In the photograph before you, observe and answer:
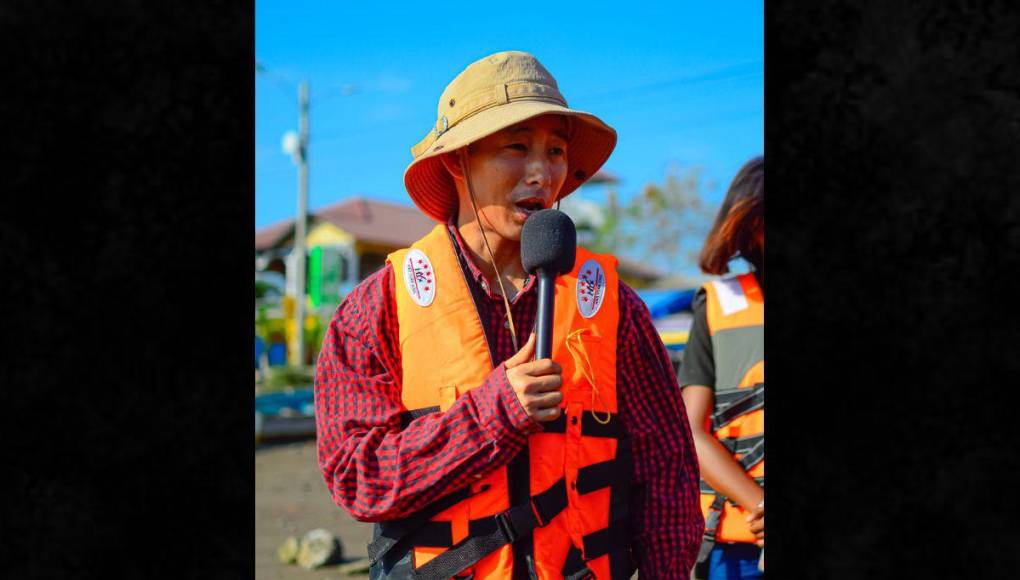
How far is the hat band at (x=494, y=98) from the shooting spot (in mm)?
2369

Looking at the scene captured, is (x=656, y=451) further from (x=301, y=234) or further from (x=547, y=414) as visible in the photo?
(x=301, y=234)

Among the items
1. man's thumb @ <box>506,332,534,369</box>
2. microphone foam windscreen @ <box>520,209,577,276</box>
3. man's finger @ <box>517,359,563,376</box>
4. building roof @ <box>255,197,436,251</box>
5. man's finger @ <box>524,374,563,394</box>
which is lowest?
man's finger @ <box>524,374,563,394</box>

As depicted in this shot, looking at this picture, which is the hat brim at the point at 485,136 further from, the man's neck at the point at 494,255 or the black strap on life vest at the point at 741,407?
the black strap on life vest at the point at 741,407

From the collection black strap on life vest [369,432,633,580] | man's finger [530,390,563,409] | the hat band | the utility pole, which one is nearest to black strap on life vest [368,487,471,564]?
black strap on life vest [369,432,633,580]

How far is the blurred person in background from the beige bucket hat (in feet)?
3.35

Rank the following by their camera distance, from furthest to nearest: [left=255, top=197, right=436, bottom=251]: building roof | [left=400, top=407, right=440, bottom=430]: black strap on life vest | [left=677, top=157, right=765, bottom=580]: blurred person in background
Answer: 1. [left=255, top=197, right=436, bottom=251]: building roof
2. [left=677, top=157, right=765, bottom=580]: blurred person in background
3. [left=400, top=407, right=440, bottom=430]: black strap on life vest

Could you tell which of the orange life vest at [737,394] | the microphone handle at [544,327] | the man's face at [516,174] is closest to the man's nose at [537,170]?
the man's face at [516,174]

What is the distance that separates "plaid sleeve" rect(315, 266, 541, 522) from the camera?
6.76 ft

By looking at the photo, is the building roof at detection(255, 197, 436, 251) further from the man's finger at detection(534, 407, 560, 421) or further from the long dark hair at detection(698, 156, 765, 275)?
the man's finger at detection(534, 407, 560, 421)

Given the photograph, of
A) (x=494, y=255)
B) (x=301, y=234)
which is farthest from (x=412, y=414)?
(x=301, y=234)
